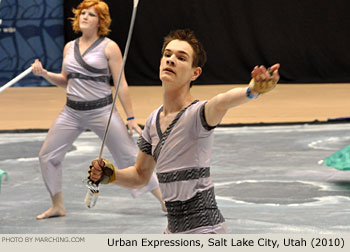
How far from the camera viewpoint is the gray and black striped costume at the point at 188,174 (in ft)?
12.6

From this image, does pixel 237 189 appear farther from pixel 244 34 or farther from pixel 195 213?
pixel 244 34

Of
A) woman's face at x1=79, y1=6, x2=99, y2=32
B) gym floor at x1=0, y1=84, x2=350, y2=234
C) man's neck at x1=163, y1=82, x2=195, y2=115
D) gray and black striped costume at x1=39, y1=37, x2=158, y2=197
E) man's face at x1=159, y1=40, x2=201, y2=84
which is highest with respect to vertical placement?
man's face at x1=159, y1=40, x2=201, y2=84

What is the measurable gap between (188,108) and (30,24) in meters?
14.3

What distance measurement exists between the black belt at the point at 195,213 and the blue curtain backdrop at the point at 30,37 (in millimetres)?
14028

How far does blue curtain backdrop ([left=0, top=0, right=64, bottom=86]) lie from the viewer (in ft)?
57.8

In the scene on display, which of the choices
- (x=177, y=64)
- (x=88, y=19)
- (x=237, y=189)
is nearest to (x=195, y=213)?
(x=177, y=64)

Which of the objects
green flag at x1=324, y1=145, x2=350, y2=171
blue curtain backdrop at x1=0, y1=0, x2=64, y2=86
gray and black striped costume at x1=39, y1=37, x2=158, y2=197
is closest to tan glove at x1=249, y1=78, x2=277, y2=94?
gray and black striped costume at x1=39, y1=37, x2=158, y2=197

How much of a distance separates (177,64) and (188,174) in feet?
1.68

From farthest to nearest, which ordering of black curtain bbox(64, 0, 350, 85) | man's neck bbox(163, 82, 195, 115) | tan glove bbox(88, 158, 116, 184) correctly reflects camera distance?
1. black curtain bbox(64, 0, 350, 85)
2. man's neck bbox(163, 82, 195, 115)
3. tan glove bbox(88, 158, 116, 184)

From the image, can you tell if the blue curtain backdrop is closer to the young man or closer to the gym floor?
the gym floor

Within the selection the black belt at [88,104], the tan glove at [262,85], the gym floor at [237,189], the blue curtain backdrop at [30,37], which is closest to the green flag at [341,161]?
the gym floor at [237,189]

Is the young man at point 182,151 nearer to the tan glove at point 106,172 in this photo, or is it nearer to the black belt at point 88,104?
the tan glove at point 106,172

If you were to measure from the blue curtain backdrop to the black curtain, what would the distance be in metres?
0.52

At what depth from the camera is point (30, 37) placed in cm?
1767
